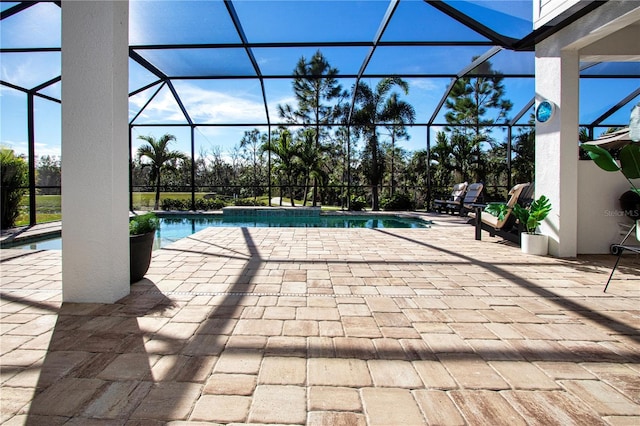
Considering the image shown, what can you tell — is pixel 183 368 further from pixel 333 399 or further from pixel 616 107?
pixel 616 107

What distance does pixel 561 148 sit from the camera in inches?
159

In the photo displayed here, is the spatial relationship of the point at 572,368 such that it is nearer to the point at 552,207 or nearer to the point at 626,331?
the point at 626,331

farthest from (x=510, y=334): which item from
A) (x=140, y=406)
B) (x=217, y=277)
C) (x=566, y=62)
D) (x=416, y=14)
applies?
(x=416, y=14)

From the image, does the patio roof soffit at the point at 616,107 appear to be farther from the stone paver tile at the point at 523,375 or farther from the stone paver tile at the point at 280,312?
the stone paver tile at the point at 280,312

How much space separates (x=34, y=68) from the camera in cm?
657

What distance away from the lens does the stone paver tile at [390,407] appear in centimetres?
124

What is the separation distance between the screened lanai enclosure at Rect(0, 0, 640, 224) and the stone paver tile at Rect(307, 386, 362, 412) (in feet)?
14.3

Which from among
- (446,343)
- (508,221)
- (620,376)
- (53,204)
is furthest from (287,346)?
(53,204)

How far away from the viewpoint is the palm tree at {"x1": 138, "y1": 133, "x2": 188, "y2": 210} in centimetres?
1120

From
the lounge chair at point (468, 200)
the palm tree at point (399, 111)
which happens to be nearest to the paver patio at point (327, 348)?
the lounge chair at point (468, 200)

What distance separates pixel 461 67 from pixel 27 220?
9.77m

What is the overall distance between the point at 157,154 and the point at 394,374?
1143 centimetres

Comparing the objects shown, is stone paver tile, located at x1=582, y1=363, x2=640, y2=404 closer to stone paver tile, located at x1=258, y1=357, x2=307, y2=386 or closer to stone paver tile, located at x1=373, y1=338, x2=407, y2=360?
stone paver tile, located at x1=373, y1=338, x2=407, y2=360

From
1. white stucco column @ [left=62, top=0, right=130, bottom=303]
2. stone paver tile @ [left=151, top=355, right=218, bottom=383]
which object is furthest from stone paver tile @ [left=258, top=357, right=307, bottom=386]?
white stucco column @ [left=62, top=0, right=130, bottom=303]
